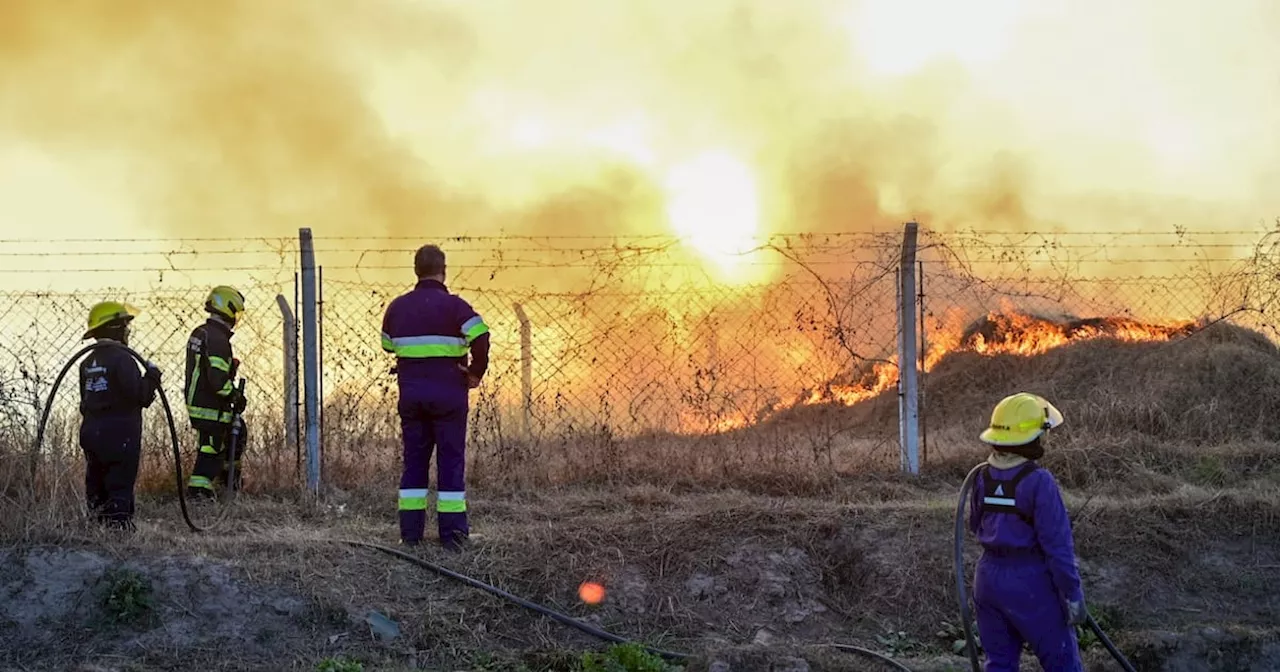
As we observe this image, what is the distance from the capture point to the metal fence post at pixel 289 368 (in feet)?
29.4

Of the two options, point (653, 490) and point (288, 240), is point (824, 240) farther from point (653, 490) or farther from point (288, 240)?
point (288, 240)

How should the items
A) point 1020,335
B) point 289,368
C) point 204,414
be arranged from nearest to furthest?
point 204,414 < point 289,368 < point 1020,335

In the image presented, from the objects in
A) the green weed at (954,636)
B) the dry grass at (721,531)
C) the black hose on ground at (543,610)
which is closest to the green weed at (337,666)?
the dry grass at (721,531)

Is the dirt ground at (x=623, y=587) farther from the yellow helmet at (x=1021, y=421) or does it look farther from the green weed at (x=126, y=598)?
the yellow helmet at (x=1021, y=421)

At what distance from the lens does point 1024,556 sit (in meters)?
5.05

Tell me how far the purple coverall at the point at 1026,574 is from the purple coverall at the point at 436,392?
11.3ft

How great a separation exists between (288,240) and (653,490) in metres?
3.69

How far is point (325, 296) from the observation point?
29.3ft

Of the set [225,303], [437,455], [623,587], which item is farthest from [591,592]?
[225,303]

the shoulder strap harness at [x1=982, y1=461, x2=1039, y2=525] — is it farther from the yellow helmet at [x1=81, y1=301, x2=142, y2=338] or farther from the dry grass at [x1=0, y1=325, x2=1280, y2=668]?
the yellow helmet at [x1=81, y1=301, x2=142, y2=338]

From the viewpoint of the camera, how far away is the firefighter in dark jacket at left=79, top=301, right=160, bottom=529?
275 inches

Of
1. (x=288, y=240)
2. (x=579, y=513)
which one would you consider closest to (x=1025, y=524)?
(x=579, y=513)

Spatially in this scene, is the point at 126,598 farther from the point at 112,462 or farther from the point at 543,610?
the point at 543,610

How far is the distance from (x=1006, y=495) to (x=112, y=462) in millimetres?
5643
